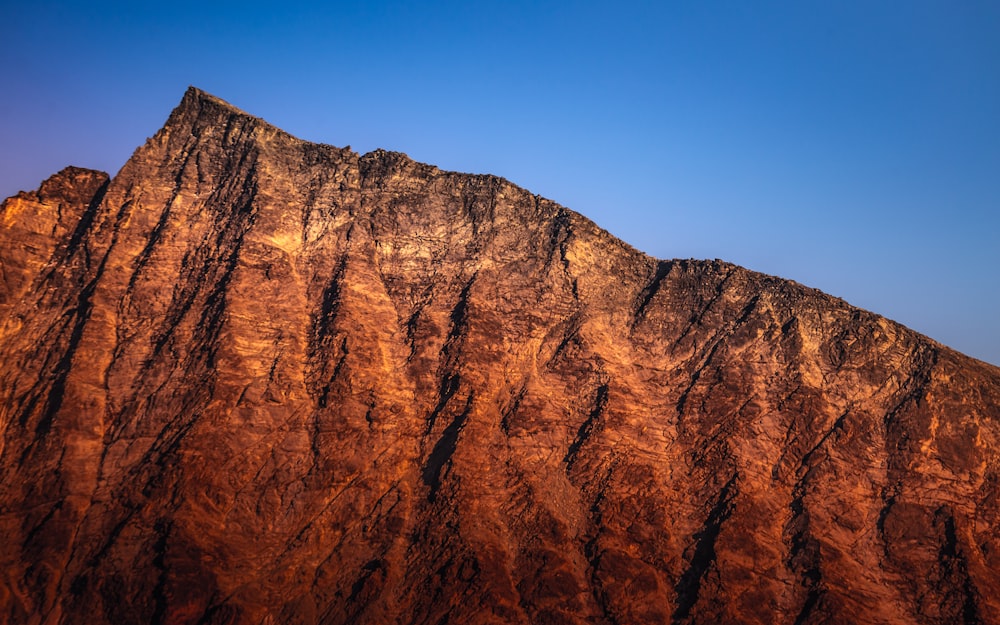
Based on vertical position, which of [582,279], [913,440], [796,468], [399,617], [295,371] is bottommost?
[399,617]

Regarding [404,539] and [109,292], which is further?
[109,292]

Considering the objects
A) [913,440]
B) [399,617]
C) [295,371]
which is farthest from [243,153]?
[913,440]

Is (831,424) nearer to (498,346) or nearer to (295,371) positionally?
(498,346)

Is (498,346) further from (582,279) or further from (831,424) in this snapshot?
(831,424)

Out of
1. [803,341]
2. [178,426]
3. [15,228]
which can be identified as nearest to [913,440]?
[803,341]

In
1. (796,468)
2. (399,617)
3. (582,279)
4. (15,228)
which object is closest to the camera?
(399,617)

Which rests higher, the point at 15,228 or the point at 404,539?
the point at 15,228

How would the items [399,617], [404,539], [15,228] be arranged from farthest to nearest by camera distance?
[15,228], [404,539], [399,617]
